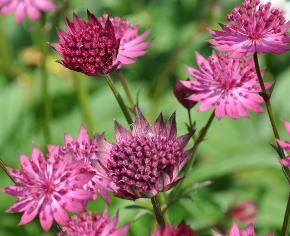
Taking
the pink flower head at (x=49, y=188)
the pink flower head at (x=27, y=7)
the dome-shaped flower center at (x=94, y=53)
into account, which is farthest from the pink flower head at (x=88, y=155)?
the pink flower head at (x=27, y=7)

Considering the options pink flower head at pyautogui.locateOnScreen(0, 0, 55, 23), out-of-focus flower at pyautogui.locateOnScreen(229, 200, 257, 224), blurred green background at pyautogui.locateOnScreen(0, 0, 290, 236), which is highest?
pink flower head at pyautogui.locateOnScreen(0, 0, 55, 23)

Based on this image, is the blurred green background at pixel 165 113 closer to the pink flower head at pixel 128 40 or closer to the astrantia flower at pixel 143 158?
the pink flower head at pixel 128 40

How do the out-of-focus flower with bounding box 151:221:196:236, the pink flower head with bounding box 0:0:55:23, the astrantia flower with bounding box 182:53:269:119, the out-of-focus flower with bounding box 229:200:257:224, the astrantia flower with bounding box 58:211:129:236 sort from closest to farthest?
1. the out-of-focus flower with bounding box 151:221:196:236
2. the astrantia flower with bounding box 58:211:129:236
3. the astrantia flower with bounding box 182:53:269:119
4. the pink flower head with bounding box 0:0:55:23
5. the out-of-focus flower with bounding box 229:200:257:224

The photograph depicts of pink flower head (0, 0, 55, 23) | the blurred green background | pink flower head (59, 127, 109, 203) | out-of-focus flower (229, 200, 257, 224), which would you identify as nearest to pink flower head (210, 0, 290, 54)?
pink flower head (59, 127, 109, 203)

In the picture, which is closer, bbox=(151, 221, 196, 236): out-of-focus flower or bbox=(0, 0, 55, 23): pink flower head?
bbox=(151, 221, 196, 236): out-of-focus flower

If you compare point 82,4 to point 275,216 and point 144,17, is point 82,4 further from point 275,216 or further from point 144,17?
point 275,216

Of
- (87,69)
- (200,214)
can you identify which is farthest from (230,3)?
(87,69)

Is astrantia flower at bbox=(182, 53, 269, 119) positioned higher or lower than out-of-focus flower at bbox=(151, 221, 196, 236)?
higher

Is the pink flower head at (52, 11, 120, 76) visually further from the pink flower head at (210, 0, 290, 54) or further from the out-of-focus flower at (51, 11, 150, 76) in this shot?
the pink flower head at (210, 0, 290, 54)
